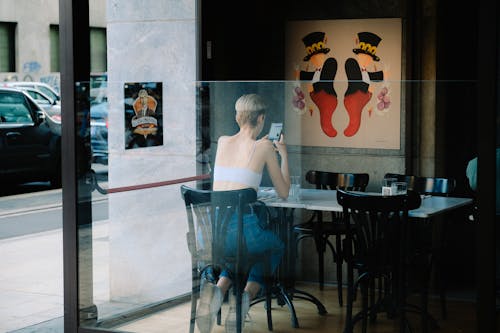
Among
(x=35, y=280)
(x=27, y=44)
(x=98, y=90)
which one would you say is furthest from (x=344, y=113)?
(x=27, y=44)

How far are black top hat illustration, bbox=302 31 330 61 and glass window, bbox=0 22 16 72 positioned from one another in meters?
6.28

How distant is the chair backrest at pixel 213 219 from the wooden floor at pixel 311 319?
0.99ft

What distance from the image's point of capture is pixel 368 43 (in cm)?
750

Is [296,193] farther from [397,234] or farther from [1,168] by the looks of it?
[1,168]

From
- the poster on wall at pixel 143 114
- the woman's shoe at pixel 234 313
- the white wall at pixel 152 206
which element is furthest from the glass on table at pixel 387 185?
the poster on wall at pixel 143 114

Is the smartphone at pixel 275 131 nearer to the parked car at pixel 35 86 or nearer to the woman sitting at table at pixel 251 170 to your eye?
the woman sitting at table at pixel 251 170

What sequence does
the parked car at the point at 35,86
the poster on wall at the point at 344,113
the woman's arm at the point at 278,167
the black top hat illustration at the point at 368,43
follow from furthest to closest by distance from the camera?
1. the parked car at the point at 35,86
2. the black top hat illustration at the point at 368,43
3. the woman's arm at the point at 278,167
4. the poster on wall at the point at 344,113

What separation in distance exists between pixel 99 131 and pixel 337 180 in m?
1.62

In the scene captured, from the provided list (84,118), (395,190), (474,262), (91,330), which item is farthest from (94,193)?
(474,262)

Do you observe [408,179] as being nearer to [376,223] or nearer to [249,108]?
[376,223]

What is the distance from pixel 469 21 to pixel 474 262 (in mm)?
2920

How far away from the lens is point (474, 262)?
4676 millimetres

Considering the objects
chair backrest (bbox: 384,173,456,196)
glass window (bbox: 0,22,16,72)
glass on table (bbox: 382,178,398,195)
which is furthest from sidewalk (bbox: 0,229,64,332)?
glass window (bbox: 0,22,16,72)

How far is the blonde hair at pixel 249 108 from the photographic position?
5.04 m
